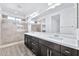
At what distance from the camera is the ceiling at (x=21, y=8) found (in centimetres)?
114

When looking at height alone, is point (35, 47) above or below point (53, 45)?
below

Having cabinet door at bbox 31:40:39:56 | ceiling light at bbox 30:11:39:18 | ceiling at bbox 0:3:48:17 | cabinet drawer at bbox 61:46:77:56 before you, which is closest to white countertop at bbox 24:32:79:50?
cabinet drawer at bbox 61:46:77:56

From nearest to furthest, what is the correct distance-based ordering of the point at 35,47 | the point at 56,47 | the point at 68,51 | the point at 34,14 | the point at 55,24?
the point at 68,51
the point at 56,47
the point at 55,24
the point at 34,14
the point at 35,47

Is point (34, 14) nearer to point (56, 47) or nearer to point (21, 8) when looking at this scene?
point (21, 8)

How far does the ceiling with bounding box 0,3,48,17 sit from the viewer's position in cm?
114

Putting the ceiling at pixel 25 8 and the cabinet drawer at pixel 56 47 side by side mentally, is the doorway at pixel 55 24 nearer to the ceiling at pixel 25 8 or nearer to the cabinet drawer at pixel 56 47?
the ceiling at pixel 25 8

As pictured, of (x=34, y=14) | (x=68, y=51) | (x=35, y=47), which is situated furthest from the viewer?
(x=35, y=47)

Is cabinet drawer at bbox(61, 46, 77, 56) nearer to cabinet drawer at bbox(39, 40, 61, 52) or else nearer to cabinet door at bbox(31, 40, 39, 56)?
cabinet drawer at bbox(39, 40, 61, 52)

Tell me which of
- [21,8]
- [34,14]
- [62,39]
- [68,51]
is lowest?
[68,51]

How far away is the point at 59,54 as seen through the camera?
0.95 meters

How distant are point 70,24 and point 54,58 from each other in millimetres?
646

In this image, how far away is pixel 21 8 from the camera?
1211 millimetres

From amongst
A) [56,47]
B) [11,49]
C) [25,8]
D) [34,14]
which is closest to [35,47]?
[11,49]

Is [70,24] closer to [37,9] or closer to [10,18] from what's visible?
[37,9]
